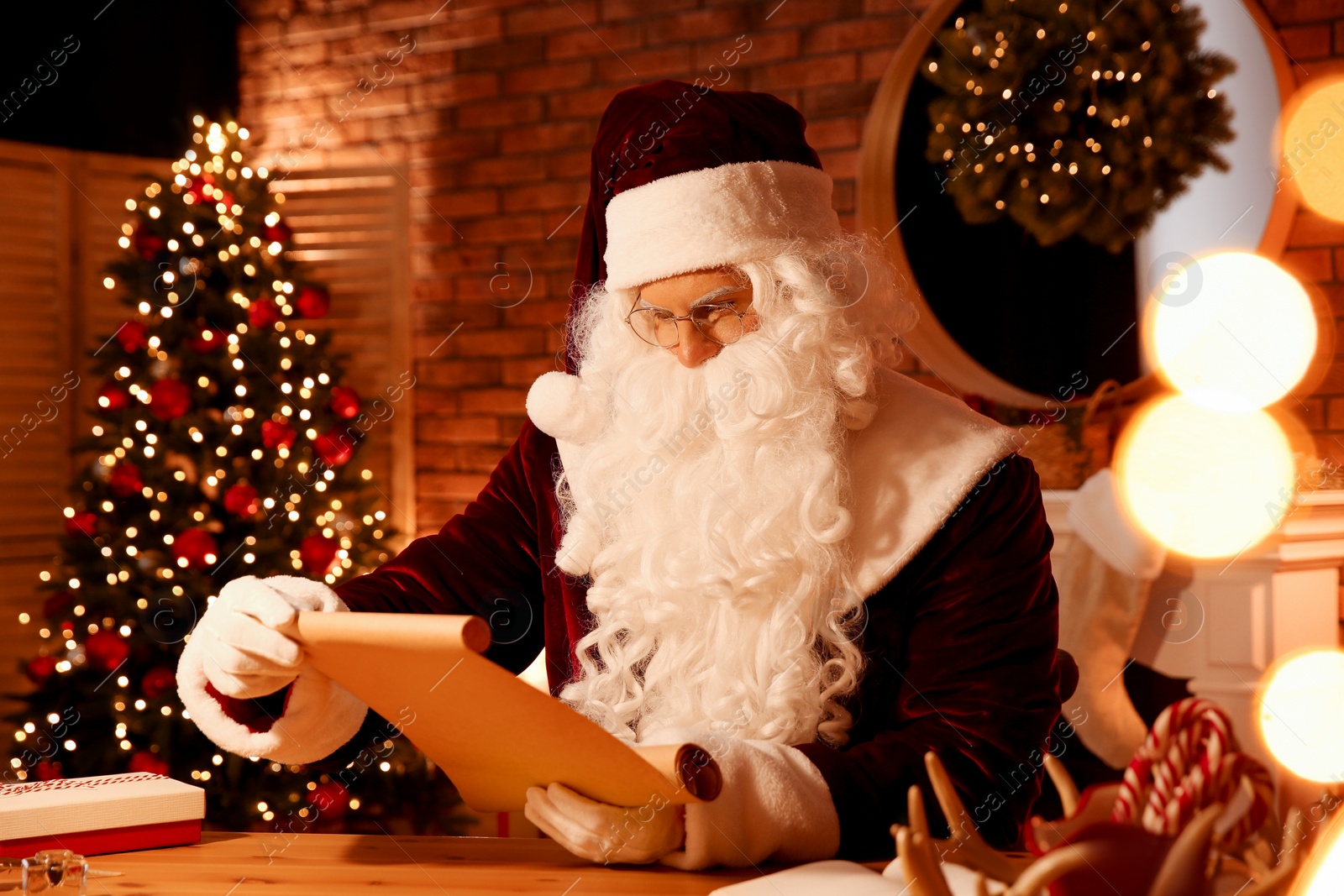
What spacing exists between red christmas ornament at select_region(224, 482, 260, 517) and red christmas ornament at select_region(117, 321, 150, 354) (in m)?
0.56

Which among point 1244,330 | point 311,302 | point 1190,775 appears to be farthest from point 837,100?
point 1190,775

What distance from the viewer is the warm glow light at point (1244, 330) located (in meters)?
3.22

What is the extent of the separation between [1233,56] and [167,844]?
3.30m

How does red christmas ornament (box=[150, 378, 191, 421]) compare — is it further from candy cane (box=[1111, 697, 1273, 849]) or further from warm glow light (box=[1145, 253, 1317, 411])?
candy cane (box=[1111, 697, 1273, 849])

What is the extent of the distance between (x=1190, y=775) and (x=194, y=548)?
3500 mm

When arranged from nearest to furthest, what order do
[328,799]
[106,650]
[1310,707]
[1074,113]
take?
[1310,707], [1074,113], [106,650], [328,799]

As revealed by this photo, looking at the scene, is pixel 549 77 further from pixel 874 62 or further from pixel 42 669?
pixel 42 669

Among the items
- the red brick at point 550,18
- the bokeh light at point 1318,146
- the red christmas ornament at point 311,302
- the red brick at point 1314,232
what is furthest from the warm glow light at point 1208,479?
the red christmas ornament at point 311,302

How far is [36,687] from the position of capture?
406cm

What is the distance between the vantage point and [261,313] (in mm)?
3885

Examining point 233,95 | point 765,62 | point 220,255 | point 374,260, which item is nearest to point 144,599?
point 220,255

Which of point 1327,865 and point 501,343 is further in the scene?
point 501,343

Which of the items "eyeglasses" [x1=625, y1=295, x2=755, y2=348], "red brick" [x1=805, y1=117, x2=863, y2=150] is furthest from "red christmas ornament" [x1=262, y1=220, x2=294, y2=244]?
"eyeglasses" [x1=625, y1=295, x2=755, y2=348]

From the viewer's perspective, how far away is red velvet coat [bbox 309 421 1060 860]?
4.54ft
